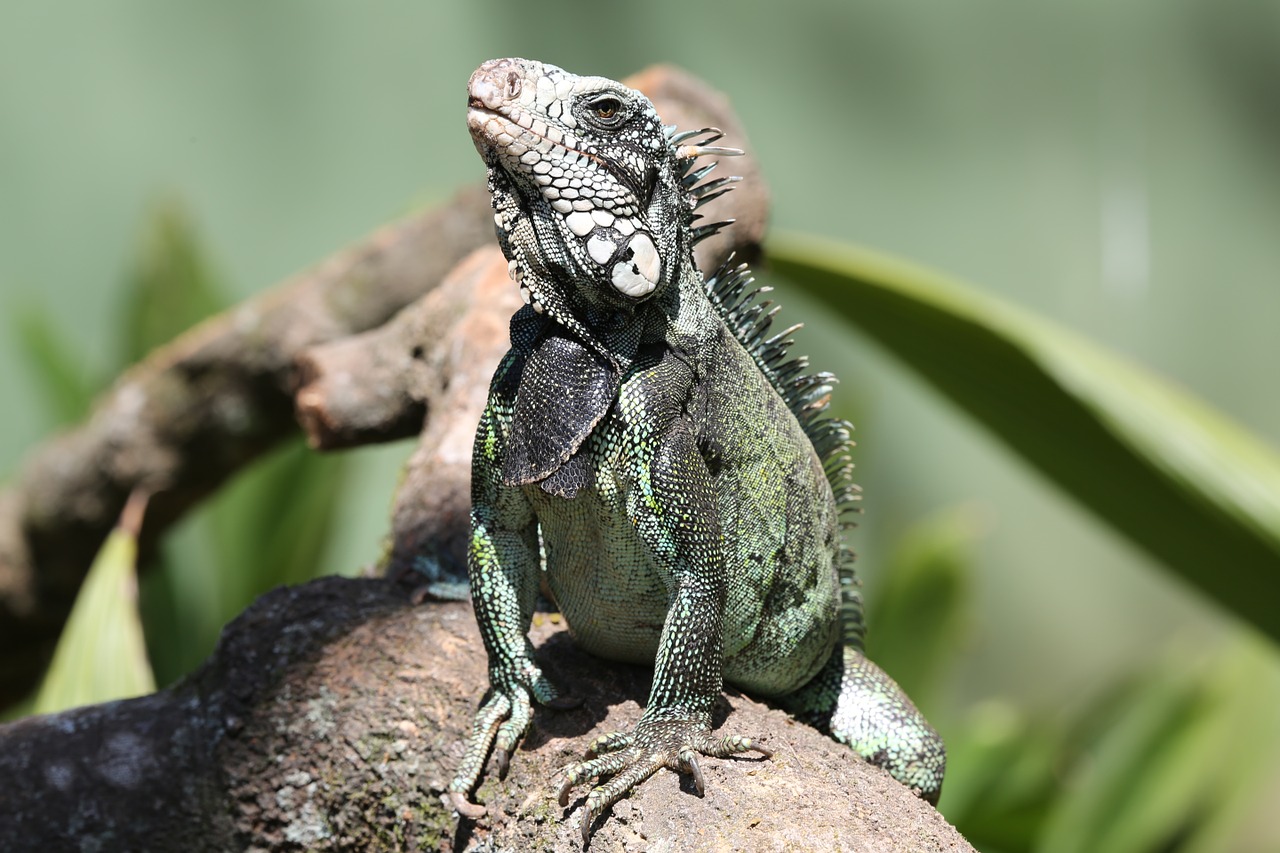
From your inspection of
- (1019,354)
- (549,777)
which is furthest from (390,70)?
(549,777)

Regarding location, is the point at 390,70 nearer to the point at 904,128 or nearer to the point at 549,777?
the point at 904,128

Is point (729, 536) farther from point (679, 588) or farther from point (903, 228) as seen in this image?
point (903, 228)

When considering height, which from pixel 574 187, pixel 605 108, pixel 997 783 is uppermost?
pixel 605 108

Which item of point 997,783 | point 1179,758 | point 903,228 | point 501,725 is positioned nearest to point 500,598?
point 501,725

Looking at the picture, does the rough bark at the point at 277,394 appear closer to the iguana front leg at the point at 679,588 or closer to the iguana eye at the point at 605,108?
the iguana front leg at the point at 679,588

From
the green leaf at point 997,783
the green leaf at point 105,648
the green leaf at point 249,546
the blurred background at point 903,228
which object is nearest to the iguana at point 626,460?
the green leaf at point 105,648

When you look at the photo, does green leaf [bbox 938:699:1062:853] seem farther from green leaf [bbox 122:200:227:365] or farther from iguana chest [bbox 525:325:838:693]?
Answer: green leaf [bbox 122:200:227:365]
